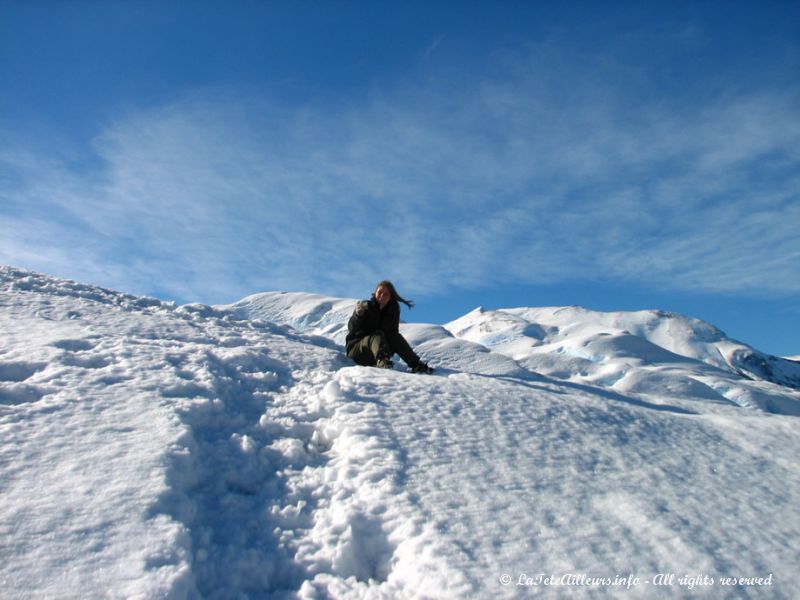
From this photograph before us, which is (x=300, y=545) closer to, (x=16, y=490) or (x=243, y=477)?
(x=243, y=477)

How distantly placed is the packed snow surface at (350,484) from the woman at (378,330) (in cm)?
71

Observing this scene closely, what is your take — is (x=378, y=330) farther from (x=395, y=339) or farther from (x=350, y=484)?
(x=350, y=484)

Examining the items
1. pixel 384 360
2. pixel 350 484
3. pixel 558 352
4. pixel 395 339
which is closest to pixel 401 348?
pixel 395 339

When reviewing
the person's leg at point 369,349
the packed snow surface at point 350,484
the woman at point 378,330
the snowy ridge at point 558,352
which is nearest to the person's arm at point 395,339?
the woman at point 378,330

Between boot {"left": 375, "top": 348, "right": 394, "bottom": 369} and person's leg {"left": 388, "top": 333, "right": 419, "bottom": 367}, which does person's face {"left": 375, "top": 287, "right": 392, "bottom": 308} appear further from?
boot {"left": 375, "top": 348, "right": 394, "bottom": 369}

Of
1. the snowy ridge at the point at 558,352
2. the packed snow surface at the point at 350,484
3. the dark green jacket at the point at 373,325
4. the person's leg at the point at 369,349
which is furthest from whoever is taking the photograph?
the snowy ridge at the point at 558,352

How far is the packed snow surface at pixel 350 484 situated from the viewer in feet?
9.58

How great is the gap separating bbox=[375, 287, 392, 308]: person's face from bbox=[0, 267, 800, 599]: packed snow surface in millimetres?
1361

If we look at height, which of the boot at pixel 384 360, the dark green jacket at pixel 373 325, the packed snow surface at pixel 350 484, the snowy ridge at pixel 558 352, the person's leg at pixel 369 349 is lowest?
the packed snow surface at pixel 350 484

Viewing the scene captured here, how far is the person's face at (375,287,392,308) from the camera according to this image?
7762 millimetres

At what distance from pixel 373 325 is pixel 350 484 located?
13.1 feet

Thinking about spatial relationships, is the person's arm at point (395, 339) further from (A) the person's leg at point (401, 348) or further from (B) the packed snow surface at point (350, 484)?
(B) the packed snow surface at point (350, 484)

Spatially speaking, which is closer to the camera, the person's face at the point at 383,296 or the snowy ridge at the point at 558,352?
the person's face at the point at 383,296

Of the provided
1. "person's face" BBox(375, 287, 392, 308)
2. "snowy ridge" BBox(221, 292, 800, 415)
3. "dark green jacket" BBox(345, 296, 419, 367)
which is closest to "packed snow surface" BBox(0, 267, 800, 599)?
"dark green jacket" BBox(345, 296, 419, 367)
